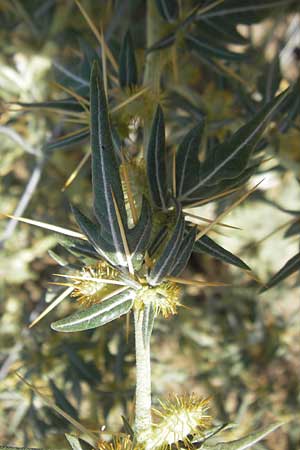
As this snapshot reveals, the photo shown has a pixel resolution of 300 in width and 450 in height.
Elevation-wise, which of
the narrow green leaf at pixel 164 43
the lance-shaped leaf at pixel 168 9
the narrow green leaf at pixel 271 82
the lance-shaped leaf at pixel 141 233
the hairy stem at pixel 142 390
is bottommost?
the hairy stem at pixel 142 390

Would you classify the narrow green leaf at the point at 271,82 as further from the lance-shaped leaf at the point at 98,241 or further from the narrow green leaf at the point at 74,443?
the narrow green leaf at the point at 74,443

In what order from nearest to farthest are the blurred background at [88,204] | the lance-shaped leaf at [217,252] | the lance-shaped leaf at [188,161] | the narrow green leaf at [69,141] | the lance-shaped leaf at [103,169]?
the lance-shaped leaf at [103,169] → the lance-shaped leaf at [217,252] → the lance-shaped leaf at [188,161] → the narrow green leaf at [69,141] → the blurred background at [88,204]

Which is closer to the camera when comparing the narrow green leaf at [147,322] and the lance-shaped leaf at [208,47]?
the narrow green leaf at [147,322]

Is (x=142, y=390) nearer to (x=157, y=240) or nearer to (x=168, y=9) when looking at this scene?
(x=157, y=240)

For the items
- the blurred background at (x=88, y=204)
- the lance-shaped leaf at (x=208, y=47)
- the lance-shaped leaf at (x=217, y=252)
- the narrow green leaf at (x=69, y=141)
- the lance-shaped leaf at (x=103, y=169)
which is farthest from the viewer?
the blurred background at (x=88, y=204)

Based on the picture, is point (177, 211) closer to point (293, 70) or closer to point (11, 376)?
point (11, 376)

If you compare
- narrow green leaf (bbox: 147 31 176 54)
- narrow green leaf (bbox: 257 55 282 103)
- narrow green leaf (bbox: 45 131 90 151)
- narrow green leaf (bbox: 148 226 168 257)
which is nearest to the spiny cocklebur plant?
narrow green leaf (bbox: 148 226 168 257)

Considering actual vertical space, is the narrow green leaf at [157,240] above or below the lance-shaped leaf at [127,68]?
below

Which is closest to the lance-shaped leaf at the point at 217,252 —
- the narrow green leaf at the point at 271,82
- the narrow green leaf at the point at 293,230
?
the narrow green leaf at the point at 293,230
